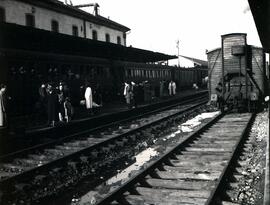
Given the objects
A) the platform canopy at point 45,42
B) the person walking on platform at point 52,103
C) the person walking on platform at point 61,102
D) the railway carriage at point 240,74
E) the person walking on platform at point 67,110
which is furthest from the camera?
the railway carriage at point 240,74

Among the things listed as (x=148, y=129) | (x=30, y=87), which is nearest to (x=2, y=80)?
(x=30, y=87)

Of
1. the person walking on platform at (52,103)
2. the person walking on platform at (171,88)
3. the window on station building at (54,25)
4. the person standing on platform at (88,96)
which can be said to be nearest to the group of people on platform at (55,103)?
the person walking on platform at (52,103)

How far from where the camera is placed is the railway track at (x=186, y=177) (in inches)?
217

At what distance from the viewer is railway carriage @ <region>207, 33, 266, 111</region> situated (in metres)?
16.2

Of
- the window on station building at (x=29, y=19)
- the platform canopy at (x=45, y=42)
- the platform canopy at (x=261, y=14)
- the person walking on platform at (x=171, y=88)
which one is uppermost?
the window on station building at (x=29, y=19)

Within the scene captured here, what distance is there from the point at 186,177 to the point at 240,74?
10890 millimetres

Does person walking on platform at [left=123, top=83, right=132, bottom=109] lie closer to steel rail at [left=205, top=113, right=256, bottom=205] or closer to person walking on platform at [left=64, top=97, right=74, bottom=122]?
person walking on platform at [left=64, top=97, right=74, bottom=122]

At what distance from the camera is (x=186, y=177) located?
263 inches

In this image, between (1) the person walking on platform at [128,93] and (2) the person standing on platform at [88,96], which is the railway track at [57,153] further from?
(1) the person walking on platform at [128,93]

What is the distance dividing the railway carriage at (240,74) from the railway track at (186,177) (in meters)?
6.53

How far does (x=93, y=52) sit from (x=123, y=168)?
53.6 feet

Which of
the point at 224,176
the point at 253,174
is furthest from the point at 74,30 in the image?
the point at 224,176

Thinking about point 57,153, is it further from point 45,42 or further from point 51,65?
point 45,42

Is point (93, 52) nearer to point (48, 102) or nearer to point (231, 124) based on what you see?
point (48, 102)
